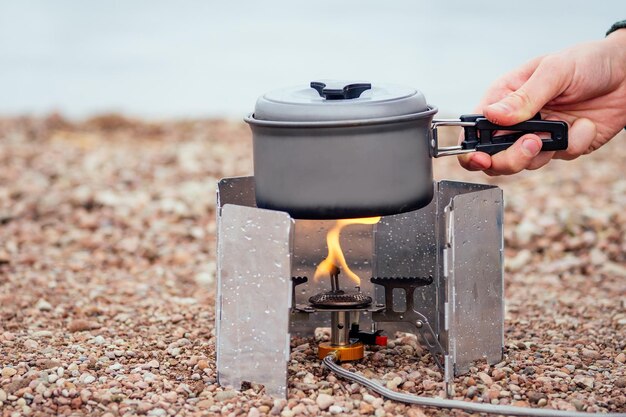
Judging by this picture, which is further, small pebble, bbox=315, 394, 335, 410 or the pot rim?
small pebble, bbox=315, 394, 335, 410

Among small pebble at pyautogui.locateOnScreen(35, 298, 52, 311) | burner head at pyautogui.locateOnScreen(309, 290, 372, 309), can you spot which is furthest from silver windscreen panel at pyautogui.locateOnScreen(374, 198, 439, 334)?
small pebble at pyautogui.locateOnScreen(35, 298, 52, 311)

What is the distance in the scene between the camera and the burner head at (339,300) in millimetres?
2764

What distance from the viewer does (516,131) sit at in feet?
9.25

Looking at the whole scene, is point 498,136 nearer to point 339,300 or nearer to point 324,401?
point 339,300

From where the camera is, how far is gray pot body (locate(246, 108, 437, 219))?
242 cm

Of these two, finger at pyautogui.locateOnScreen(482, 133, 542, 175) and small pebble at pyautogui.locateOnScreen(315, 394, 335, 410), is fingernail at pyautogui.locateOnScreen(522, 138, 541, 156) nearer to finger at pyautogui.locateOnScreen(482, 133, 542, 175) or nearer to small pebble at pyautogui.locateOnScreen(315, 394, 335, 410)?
finger at pyautogui.locateOnScreen(482, 133, 542, 175)

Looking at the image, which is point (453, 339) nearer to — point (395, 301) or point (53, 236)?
point (395, 301)

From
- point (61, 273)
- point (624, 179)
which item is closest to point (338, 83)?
point (61, 273)

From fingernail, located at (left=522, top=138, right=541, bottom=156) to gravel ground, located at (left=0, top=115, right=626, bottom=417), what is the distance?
685 millimetres

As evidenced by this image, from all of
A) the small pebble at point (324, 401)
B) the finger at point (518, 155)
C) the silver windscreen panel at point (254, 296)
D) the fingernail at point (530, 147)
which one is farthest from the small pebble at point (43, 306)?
the fingernail at point (530, 147)

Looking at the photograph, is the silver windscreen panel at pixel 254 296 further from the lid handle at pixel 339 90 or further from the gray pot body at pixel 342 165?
the lid handle at pixel 339 90

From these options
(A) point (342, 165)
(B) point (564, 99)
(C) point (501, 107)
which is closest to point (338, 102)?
(A) point (342, 165)

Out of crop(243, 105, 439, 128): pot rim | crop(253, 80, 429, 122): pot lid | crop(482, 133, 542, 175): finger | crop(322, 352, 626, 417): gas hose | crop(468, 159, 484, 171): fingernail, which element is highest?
crop(253, 80, 429, 122): pot lid

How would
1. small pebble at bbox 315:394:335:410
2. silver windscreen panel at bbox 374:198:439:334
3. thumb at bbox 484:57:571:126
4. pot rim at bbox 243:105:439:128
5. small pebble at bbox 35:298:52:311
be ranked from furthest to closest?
small pebble at bbox 35:298:52:311, silver windscreen panel at bbox 374:198:439:334, thumb at bbox 484:57:571:126, small pebble at bbox 315:394:335:410, pot rim at bbox 243:105:439:128
